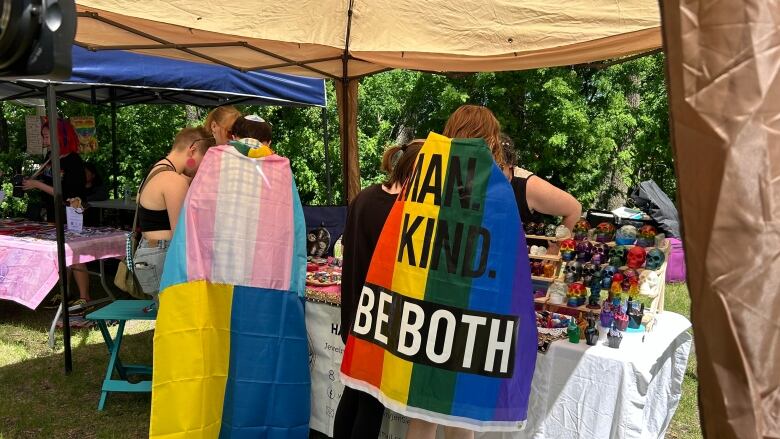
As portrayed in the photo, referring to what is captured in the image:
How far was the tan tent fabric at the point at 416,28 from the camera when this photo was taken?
3.25m

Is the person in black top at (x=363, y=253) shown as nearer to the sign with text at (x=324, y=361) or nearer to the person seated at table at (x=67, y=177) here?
the sign with text at (x=324, y=361)

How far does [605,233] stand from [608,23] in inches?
52.2

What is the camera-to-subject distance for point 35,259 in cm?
451

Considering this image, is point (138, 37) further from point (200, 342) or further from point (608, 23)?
point (608, 23)

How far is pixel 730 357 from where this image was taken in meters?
0.52

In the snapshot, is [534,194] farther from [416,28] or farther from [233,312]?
[416,28]

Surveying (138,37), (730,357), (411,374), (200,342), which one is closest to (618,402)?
(411,374)

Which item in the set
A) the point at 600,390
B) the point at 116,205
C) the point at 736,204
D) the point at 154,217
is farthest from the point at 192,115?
the point at 736,204

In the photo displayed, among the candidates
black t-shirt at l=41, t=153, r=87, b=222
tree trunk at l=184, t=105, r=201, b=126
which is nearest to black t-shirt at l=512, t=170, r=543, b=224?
black t-shirt at l=41, t=153, r=87, b=222

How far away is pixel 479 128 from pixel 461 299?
2.03 feet

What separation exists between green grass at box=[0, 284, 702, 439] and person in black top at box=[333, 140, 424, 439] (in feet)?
4.79

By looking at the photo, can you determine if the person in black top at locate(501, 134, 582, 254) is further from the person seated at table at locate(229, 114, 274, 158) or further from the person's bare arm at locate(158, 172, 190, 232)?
the person's bare arm at locate(158, 172, 190, 232)

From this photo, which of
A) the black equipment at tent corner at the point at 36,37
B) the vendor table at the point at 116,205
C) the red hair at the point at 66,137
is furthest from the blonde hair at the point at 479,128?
the red hair at the point at 66,137

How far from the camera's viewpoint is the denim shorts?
3.09m
